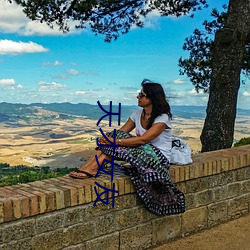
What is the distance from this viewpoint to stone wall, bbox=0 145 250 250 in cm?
286

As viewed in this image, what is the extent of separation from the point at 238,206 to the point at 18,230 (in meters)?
2.59

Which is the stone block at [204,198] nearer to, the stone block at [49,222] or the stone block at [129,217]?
the stone block at [129,217]

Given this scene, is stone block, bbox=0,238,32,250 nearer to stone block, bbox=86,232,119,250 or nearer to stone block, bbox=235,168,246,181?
stone block, bbox=86,232,119,250

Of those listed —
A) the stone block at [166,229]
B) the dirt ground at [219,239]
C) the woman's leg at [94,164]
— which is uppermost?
the woman's leg at [94,164]

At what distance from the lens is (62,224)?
3051 millimetres

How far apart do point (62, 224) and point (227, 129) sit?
4.56 meters

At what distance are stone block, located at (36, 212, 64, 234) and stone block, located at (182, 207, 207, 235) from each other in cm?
138

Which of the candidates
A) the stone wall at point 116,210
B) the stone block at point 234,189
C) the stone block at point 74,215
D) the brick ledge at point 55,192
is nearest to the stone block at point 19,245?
the stone wall at point 116,210

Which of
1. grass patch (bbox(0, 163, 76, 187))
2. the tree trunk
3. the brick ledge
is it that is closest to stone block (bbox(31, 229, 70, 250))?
the brick ledge

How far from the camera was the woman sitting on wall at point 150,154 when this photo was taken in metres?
3.49

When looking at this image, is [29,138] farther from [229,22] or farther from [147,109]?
[147,109]

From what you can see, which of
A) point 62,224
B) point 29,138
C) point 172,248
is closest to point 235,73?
point 172,248

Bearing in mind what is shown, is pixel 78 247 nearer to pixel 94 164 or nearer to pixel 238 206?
pixel 94 164

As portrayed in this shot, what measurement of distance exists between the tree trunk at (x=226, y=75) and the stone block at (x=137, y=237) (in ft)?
11.9
